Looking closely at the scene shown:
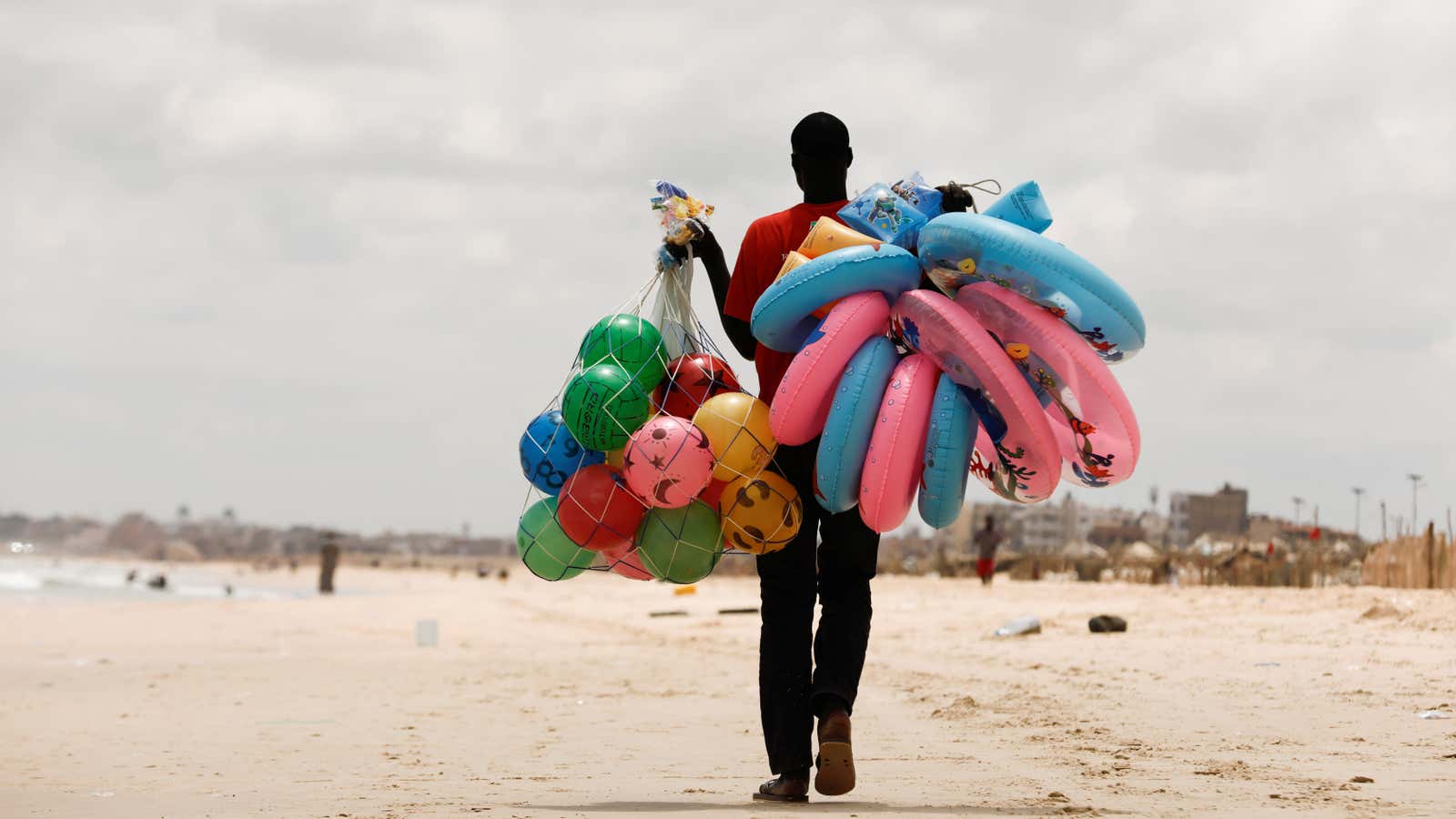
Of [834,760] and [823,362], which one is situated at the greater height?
[823,362]

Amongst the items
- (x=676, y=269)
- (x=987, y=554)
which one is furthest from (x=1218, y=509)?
(x=676, y=269)

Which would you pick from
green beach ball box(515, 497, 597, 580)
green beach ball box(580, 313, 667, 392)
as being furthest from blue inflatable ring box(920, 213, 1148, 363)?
green beach ball box(515, 497, 597, 580)

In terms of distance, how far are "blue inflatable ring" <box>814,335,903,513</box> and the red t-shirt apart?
1.41 ft

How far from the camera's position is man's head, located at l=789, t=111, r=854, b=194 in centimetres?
441

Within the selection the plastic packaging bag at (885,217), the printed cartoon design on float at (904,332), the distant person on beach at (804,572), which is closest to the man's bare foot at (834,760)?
the distant person on beach at (804,572)

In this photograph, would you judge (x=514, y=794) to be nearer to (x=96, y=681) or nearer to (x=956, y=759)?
(x=956, y=759)

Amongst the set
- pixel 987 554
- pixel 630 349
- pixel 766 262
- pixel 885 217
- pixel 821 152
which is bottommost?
pixel 987 554

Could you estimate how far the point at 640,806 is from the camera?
13.2 ft

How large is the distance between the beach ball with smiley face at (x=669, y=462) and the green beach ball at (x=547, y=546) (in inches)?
17.0

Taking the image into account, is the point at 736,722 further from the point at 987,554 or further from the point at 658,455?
the point at 987,554

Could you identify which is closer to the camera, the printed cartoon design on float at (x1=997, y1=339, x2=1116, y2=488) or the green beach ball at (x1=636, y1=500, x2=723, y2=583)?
the printed cartoon design on float at (x1=997, y1=339, x2=1116, y2=488)

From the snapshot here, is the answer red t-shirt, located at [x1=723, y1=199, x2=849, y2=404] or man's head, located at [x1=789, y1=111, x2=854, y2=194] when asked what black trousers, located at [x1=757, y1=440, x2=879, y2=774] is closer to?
red t-shirt, located at [x1=723, y1=199, x2=849, y2=404]

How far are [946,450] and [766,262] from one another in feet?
2.96

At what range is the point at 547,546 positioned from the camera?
454 cm
